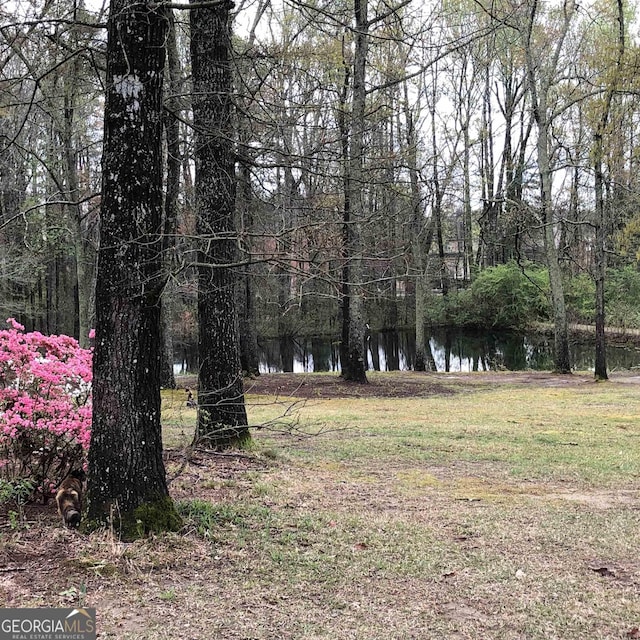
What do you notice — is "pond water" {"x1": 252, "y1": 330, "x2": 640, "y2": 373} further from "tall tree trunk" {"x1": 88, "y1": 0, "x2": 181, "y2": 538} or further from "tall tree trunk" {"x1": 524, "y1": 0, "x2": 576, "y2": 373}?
"tall tree trunk" {"x1": 88, "y1": 0, "x2": 181, "y2": 538}

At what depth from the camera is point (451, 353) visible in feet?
93.2

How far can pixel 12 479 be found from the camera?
12.6 feet

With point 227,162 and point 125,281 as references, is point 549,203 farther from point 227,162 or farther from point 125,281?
point 125,281

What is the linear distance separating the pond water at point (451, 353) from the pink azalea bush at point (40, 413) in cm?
1855

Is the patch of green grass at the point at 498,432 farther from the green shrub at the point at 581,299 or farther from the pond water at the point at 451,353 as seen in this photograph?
the green shrub at the point at 581,299

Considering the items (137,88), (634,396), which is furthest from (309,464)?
(634,396)

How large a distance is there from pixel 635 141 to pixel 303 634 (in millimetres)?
17299

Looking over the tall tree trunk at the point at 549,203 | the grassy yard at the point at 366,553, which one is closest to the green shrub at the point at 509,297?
the tall tree trunk at the point at 549,203

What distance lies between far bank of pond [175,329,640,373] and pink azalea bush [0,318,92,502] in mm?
18326

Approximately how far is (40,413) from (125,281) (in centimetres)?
131

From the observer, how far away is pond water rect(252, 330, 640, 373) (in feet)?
79.2

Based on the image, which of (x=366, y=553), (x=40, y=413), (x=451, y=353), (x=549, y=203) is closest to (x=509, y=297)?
(x=451, y=353)

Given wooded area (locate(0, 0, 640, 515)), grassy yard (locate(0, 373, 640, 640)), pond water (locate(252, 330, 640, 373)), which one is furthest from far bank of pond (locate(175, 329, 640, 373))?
grassy yard (locate(0, 373, 640, 640))

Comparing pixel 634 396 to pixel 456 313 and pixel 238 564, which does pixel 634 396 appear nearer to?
pixel 238 564
